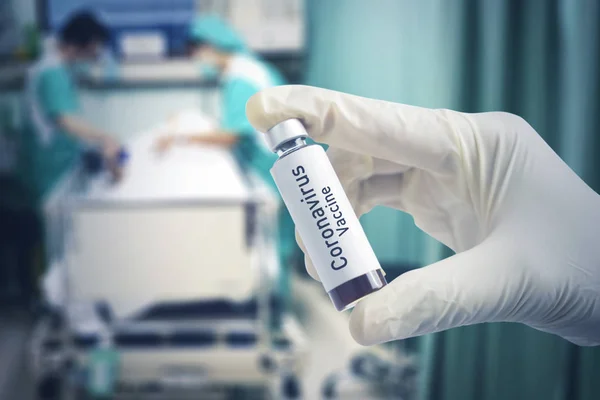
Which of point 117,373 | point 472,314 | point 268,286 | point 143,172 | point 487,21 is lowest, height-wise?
point 117,373

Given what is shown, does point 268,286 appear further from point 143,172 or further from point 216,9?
point 216,9

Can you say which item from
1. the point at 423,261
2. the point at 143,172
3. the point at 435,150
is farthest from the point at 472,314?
the point at 143,172

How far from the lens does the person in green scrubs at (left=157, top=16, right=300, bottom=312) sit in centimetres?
191

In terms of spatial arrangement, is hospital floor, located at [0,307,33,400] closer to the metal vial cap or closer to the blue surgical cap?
the blue surgical cap

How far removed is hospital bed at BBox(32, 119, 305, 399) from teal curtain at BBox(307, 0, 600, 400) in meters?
0.47

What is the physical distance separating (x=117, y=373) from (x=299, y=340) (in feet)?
1.70

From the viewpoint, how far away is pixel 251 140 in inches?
76.9

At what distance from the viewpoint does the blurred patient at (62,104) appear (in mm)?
1987

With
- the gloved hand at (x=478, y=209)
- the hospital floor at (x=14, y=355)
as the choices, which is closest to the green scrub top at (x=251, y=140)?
the hospital floor at (x=14, y=355)

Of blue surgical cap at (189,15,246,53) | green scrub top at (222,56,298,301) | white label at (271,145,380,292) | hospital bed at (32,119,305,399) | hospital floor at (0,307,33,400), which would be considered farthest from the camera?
blue surgical cap at (189,15,246,53)

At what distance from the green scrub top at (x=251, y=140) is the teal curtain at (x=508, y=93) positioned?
585 mm

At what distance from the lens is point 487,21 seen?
Result: 99 centimetres

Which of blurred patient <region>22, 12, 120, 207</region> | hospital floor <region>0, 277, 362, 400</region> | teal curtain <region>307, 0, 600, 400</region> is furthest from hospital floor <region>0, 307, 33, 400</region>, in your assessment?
teal curtain <region>307, 0, 600, 400</region>

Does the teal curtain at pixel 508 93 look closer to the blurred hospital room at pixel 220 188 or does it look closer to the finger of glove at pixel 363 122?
the blurred hospital room at pixel 220 188
